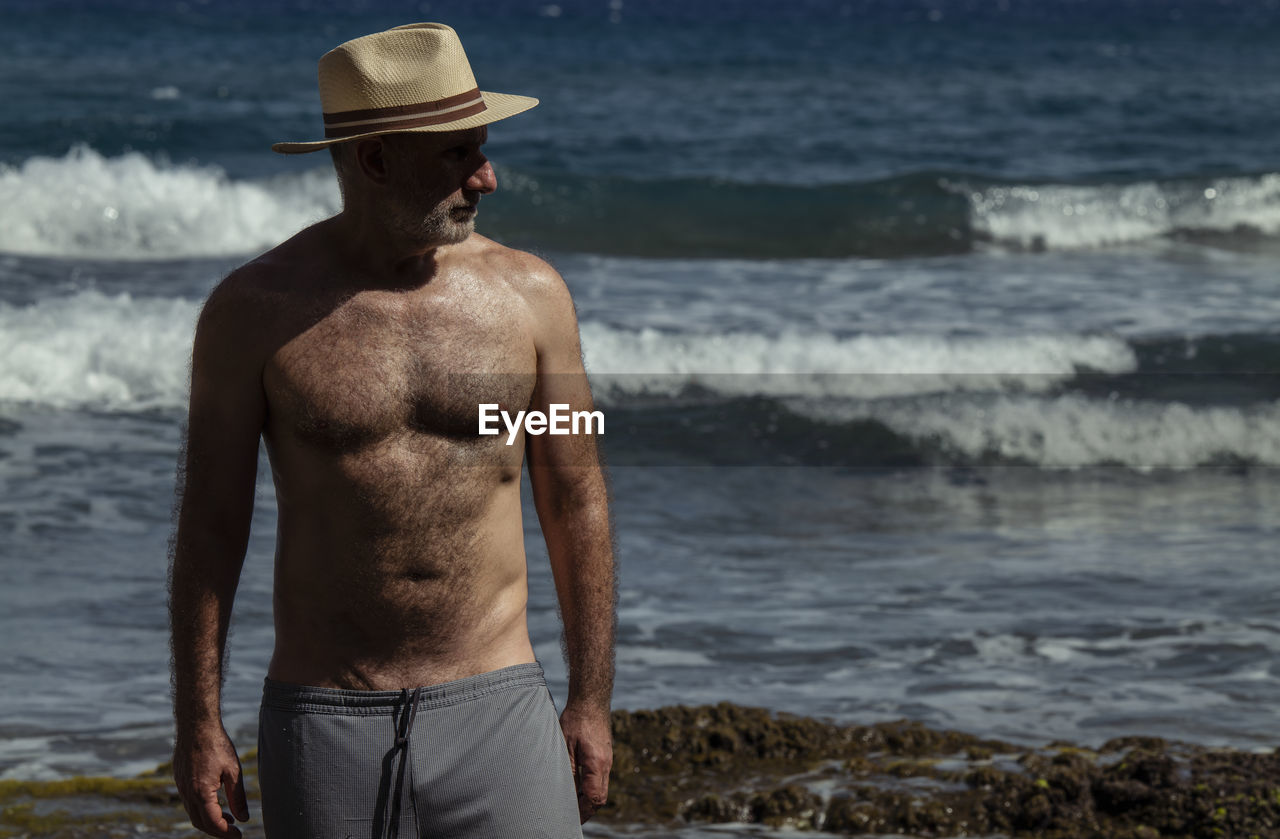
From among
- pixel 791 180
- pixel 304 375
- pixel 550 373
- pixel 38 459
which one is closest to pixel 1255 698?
pixel 550 373

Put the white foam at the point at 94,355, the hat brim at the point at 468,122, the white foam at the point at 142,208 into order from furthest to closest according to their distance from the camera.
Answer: the white foam at the point at 142,208 < the white foam at the point at 94,355 < the hat brim at the point at 468,122

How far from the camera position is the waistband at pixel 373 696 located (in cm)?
250

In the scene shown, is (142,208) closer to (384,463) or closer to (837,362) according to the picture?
(837,362)

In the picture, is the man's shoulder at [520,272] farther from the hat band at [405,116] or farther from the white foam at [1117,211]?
the white foam at [1117,211]

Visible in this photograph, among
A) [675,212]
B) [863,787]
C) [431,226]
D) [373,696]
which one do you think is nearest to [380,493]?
[373,696]

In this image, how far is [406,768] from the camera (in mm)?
2475

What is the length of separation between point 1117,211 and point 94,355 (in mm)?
13171

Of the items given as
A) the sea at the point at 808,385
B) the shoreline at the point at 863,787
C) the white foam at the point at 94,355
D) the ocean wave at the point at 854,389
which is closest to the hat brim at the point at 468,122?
the sea at the point at 808,385

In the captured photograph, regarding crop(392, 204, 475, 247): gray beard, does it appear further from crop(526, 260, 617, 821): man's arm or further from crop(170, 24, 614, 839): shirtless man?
crop(526, 260, 617, 821): man's arm

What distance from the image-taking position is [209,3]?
5903cm

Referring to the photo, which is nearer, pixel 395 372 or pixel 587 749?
pixel 395 372

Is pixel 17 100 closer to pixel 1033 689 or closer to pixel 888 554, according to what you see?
pixel 888 554

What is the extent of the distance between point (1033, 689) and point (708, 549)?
223cm

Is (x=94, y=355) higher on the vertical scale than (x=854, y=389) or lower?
higher
